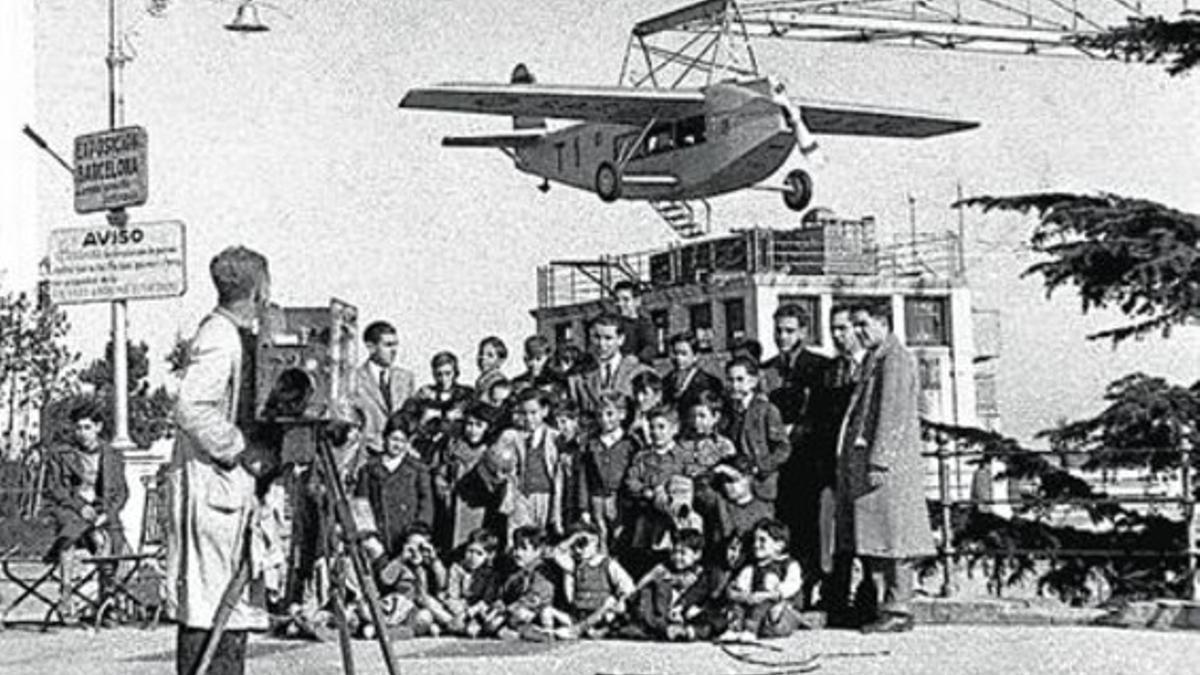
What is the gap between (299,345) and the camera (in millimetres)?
7480

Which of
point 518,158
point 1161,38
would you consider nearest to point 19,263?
point 518,158

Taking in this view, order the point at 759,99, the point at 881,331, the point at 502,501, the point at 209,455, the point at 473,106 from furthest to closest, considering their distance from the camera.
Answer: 1. the point at 473,106
2. the point at 759,99
3. the point at 502,501
4. the point at 881,331
5. the point at 209,455

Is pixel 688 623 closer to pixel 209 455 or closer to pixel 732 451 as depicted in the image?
pixel 732 451

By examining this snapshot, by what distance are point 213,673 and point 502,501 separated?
5.20m

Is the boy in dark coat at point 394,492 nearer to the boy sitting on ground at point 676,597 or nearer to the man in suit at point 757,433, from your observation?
the boy sitting on ground at point 676,597

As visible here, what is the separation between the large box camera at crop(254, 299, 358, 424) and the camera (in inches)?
289

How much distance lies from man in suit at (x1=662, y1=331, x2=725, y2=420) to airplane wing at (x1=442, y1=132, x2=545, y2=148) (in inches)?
1791

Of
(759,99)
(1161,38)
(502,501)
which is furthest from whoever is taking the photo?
(759,99)

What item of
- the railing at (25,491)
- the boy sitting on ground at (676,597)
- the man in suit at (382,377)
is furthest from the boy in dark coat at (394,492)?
the railing at (25,491)

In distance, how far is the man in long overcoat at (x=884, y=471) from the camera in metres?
11.4

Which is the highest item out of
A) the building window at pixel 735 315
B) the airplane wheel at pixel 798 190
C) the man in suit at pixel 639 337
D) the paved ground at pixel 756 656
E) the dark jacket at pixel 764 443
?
the airplane wheel at pixel 798 190

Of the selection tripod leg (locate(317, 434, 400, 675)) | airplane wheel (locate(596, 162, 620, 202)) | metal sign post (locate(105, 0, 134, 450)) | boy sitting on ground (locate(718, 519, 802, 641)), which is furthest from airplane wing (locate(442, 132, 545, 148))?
tripod leg (locate(317, 434, 400, 675))

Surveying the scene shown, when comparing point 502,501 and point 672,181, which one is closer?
point 502,501

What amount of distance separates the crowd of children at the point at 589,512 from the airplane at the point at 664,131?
105 ft
